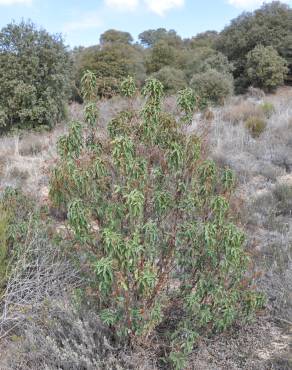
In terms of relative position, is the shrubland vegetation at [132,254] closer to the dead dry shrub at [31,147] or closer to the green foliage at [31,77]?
the dead dry shrub at [31,147]

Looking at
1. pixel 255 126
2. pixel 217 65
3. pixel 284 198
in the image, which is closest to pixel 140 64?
pixel 217 65

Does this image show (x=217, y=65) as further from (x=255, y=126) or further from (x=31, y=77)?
(x=255, y=126)

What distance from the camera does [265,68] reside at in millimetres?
23000

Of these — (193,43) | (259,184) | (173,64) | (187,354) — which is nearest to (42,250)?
(187,354)

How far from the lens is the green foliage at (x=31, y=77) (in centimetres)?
1320

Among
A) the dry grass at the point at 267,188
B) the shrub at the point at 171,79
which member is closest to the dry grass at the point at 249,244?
the dry grass at the point at 267,188

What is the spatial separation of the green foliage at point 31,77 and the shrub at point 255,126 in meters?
5.70

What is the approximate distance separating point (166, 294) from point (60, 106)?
440 inches

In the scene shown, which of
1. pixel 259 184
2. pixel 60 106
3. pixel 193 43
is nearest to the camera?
pixel 259 184

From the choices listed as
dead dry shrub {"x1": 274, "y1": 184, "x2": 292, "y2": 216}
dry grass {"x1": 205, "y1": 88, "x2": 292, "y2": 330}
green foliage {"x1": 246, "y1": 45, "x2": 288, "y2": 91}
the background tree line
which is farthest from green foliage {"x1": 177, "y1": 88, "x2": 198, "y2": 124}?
green foliage {"x1": 246, "y1": 45, "x2": 288, "y2": 91}

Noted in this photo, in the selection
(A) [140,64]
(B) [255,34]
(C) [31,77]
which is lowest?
(C) [31,77]

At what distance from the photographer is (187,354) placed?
3.15 metres

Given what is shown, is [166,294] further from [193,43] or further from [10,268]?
Result: [193,43]

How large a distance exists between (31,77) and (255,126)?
653 cm
